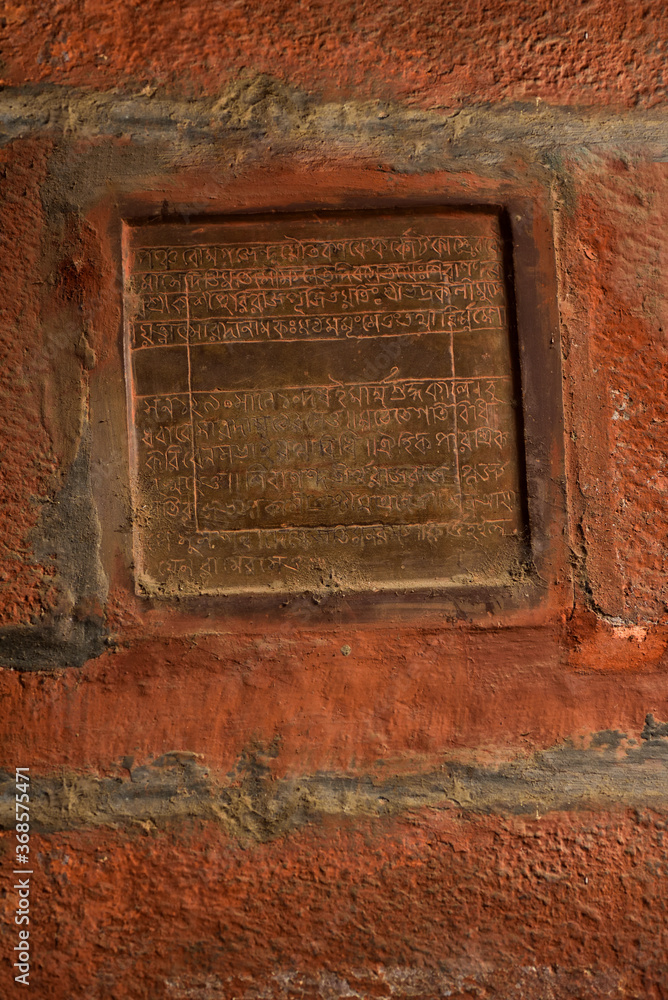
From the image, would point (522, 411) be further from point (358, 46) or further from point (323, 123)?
point (358, 46)

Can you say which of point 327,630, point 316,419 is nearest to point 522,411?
point 316,419

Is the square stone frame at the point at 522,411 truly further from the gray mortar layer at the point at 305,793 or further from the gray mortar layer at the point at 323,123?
the gray mortar layer at the point at 305,793

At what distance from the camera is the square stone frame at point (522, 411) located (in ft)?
5.25

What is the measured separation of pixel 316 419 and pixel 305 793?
2.97 ft

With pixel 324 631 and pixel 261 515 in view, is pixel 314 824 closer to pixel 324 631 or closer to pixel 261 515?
pixel 324 631

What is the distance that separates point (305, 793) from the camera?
61.9 inches

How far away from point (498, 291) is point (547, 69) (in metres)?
0.56

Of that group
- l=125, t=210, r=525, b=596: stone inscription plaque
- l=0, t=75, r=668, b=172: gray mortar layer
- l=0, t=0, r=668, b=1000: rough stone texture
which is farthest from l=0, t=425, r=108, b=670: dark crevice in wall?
l=0, t=75, r=668, b=172: gray mortar layer

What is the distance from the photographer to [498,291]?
163 cm

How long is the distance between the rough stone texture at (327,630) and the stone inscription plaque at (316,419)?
9 cm

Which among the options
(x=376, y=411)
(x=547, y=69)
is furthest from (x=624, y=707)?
(x=547, y=69)

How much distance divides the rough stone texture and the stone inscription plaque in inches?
3.6

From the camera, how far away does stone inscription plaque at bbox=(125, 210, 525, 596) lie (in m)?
1.61

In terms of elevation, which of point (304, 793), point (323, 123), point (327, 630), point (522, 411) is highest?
point (323, 123)
